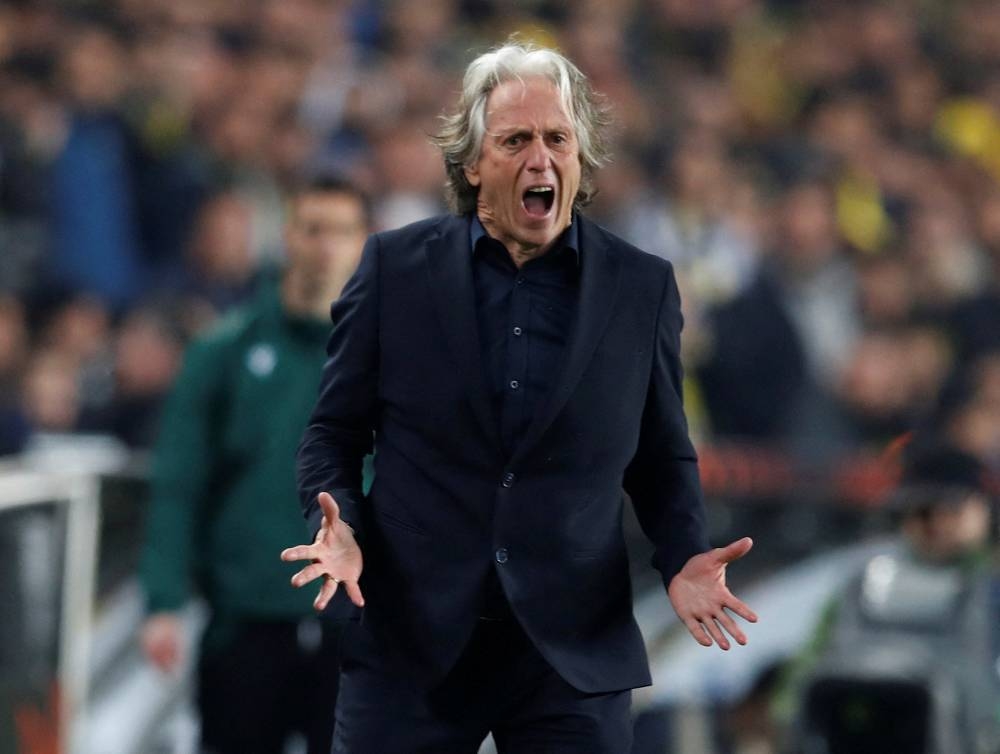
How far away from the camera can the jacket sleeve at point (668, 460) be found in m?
3.49

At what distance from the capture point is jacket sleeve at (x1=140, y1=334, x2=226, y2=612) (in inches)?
208

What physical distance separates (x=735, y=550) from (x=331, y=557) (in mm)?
652

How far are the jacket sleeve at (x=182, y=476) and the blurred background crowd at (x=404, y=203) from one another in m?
2.93

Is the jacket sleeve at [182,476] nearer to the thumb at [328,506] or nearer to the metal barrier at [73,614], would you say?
the metal barrier at [73,614]

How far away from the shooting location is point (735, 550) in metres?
3.29

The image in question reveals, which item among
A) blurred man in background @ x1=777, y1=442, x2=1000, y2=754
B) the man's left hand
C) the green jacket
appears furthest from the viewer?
blurred man in background @ x1=777, y1=442, x2=1000, y2=754

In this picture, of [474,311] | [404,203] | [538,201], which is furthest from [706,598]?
[404,203]

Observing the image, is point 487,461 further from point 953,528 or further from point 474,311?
point 953,528

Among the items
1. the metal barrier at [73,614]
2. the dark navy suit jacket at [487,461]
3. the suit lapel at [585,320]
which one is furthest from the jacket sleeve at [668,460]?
the metal barrier at [73,614]

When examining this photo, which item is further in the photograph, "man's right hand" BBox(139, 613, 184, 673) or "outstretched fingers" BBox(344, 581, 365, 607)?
"man's right hand" BBox(139, 613, 184, 673)

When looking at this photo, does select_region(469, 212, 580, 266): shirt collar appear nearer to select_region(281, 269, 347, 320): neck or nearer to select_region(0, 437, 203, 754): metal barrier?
select_region(281, 269, 347, 320): neck

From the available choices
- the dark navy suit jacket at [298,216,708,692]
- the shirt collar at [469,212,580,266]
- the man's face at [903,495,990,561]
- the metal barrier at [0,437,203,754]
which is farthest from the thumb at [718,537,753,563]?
the metal barrier at [0,437,203,754]

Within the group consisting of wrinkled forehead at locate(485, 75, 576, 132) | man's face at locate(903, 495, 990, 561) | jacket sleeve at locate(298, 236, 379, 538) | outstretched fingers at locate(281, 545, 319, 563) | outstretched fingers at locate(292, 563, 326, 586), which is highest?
wrinkled forehead at locate(485, 75, 576, 132)

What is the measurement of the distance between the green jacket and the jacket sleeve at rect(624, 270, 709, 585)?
5.84 feet
